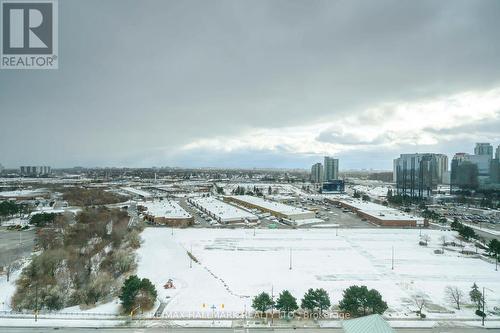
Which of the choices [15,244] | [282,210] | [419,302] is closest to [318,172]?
[282,210]

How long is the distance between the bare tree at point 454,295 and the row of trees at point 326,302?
15.1ft

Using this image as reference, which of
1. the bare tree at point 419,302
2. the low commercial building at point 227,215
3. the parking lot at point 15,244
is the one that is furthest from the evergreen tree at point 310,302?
the low commercial building at point 227,215

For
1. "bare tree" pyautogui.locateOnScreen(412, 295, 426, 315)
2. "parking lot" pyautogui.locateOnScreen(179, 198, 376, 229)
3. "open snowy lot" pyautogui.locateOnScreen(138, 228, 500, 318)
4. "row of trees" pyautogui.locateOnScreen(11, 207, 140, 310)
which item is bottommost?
"parking lot" pyautogui.locateOnScreen(179, 198, 376, 229)

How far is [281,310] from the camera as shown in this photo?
14453mm

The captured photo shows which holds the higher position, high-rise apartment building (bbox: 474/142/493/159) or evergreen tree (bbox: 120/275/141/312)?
high-rise apartment building (bbox: 474/142/493/159)

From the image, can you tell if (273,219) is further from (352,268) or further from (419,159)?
(419,159)

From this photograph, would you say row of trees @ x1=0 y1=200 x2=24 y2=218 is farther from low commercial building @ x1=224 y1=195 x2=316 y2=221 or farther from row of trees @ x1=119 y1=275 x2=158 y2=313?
row of trees @ x1=119 y1=275 x2=158 y2=313

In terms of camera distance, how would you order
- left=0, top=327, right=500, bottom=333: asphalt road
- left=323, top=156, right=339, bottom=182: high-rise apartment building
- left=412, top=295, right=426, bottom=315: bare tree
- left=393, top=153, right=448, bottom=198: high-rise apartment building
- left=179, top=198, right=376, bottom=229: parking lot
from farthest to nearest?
left=323, top=156, right=339, bottom=182: high-rise apartment building
left=393, top=153, right=448, bottom=198: high-rise apartment building
left=179, top=198, right=376, bottom=229: parking lot
left=412, top=295, right=426, bottom=315: bare tree
left=0, top=327, right=500, bottom=333: asphalt road

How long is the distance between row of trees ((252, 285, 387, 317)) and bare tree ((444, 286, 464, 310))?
459cm

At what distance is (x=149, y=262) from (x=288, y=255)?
10.3m

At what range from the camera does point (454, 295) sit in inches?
672

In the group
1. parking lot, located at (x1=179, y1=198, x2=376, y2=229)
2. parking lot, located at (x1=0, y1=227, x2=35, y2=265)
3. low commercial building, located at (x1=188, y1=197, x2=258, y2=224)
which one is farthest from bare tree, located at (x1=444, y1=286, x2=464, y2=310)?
parking lot, located at (x1=0, y1=227, x2=35, y2=265)

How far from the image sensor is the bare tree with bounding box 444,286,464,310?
16.2m

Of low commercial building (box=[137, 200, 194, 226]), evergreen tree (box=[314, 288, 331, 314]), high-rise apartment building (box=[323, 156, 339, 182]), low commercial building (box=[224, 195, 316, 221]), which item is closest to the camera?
evergreen tree (box=[314, 288, 331, 314])
